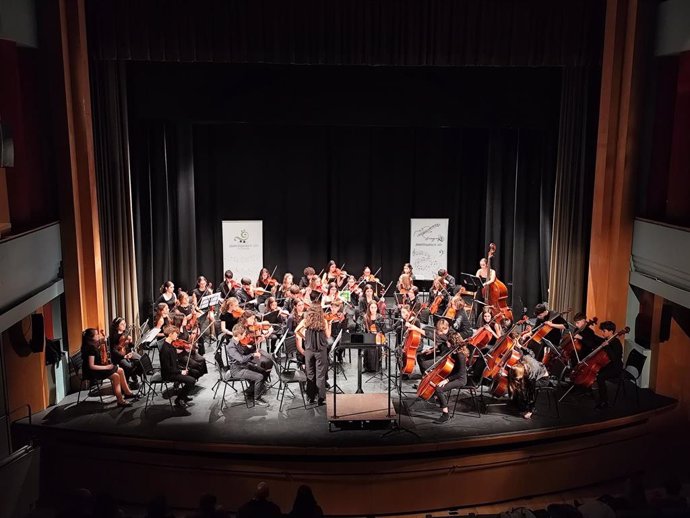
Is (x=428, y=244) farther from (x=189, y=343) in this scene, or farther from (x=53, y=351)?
(x=53, y=351)

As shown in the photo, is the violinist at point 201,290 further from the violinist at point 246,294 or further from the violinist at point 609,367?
the violinist at point 609,367

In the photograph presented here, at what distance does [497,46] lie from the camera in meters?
10.5

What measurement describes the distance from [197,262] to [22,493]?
6325 mm

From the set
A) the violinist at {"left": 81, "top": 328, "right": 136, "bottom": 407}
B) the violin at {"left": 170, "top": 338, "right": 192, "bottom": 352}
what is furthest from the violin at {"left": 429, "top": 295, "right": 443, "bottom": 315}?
the violinist at {"left": 81, "top": 328, "right": 136, "bottom": 407}

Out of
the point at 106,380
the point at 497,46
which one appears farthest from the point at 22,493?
the point at 497,46

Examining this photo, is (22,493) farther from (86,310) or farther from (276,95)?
(276,95)

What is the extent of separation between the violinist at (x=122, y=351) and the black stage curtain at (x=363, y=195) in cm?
347

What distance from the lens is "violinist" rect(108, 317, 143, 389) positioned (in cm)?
903

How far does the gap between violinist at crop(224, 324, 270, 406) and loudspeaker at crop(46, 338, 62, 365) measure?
91.8 inches

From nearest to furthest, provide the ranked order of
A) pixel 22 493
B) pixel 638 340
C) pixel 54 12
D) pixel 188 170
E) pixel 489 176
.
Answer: pixel 22 493, pixel 54 12, pixel 638 340, pixel 188 170, pixel 489 176

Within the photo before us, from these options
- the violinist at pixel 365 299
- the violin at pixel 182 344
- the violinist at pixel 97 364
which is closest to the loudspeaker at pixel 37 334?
the violinist at pixel 97 364

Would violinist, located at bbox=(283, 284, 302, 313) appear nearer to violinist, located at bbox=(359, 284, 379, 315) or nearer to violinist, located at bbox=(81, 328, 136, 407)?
violinist, located at bbox=(359, 284, 379, 315)

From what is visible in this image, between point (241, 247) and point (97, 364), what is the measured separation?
15.8ft

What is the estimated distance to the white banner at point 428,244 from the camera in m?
14.0
